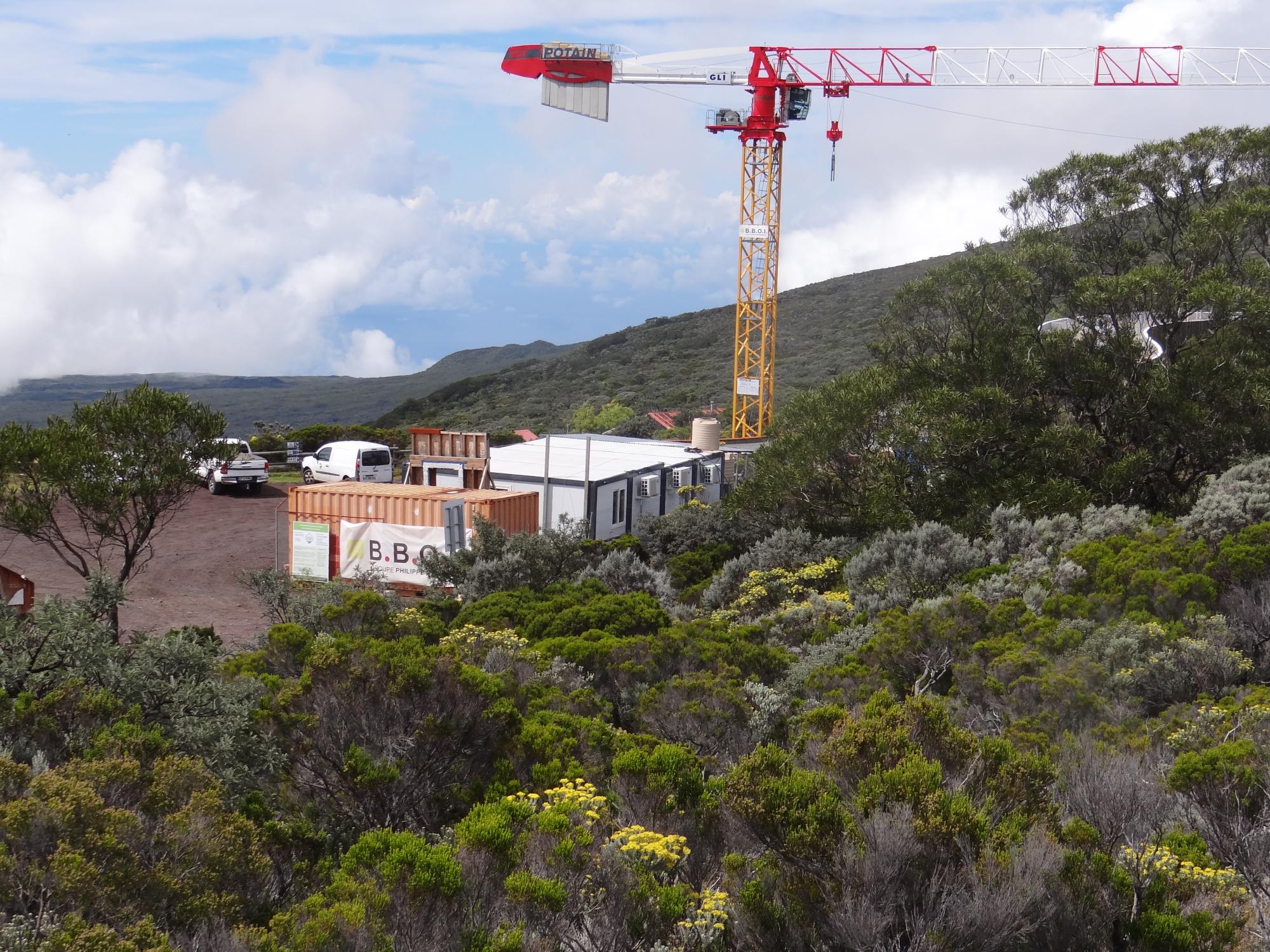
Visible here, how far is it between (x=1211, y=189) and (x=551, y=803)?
2348cm

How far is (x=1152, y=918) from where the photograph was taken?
5.08m

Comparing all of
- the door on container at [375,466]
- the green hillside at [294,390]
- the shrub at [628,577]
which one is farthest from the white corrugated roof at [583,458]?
the green hillside at [294,390]

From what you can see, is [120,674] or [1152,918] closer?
[1152,918]

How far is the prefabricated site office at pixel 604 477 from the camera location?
22.1 meters

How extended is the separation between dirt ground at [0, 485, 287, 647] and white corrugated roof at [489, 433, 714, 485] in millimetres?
5462

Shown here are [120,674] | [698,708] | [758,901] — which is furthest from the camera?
[698,708]

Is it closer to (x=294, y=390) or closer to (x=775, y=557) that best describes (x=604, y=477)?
(x=775, y=557)

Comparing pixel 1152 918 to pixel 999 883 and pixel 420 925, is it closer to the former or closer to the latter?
pixel 999 883

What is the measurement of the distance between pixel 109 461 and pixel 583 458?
12.4 metres

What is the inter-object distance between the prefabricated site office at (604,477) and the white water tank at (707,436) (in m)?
0.19

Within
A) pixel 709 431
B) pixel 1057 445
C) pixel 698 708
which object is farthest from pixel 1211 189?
pixel 698 708

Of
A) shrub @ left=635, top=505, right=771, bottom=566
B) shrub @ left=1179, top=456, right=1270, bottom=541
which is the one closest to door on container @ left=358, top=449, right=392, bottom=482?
shrub @ left=635, top=505, right=771, bottom=566

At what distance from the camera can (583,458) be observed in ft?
81.3

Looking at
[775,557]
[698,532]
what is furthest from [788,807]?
[698,532]
